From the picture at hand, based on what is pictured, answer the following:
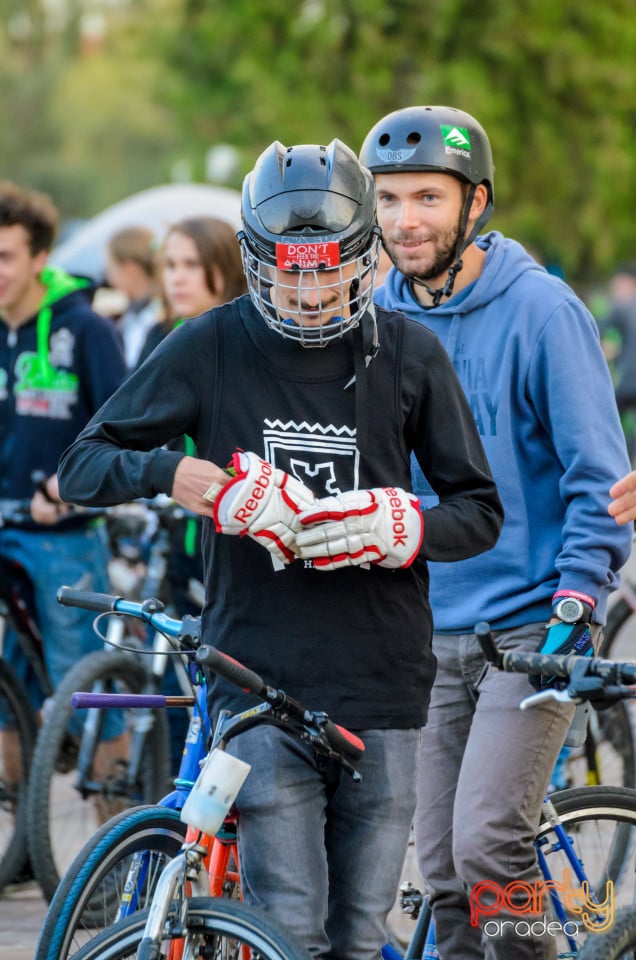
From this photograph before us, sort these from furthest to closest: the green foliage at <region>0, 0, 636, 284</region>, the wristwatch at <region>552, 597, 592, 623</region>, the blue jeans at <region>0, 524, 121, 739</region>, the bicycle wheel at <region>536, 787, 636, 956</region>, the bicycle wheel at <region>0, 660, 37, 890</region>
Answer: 1. the green foliage at <region>0, 0, 636, 284</region>
2. the blue jeans at <region>0, 524, 121, 739</region>
3. the bicycle wheel at <region>0, 660, 37, 890</region>
4. the bicycle wheel at <region>536, 787, 636, 956</region>
5. the wristwatch at <region>552, 597, 592, 623</region>

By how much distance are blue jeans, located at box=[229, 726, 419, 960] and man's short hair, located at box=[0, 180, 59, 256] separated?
3.60 metres

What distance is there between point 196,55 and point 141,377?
79.7 ft

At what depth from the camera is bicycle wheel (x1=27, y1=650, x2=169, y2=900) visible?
5.25 m

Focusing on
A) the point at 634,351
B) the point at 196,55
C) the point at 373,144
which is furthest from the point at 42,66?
the point at 373,144

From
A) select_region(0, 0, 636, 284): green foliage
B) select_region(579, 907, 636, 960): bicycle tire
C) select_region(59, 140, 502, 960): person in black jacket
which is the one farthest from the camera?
select_region(0, 0, 636, 284): green foliage

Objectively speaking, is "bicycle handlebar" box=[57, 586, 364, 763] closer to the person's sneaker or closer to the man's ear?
the man's ear

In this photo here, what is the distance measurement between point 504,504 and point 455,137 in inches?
38.9

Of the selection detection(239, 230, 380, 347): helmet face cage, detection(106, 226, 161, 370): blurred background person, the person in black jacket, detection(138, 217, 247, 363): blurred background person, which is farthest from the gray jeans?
detection(106, 226, 161, 370): blurred background person

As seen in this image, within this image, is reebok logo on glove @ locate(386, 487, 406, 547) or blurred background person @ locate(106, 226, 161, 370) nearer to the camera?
reebok logo on glove @ locate(386, 487, 406, 547)

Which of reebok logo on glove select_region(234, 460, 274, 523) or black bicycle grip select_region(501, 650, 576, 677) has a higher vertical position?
reebok logo on glove select_region(234, 460, 274, 523)

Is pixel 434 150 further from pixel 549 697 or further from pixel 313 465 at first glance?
pixel 549 697

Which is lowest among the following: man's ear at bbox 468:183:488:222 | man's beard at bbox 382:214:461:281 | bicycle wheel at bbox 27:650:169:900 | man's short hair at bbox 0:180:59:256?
bicycle wheel at bbox 27:650:169:900

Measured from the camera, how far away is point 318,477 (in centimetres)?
319

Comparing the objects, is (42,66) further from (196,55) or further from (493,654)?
(493,654)
